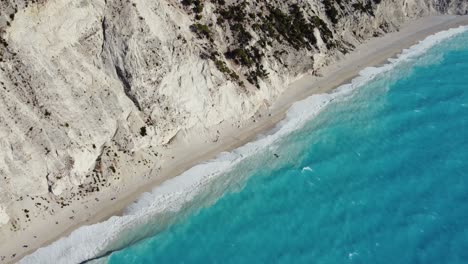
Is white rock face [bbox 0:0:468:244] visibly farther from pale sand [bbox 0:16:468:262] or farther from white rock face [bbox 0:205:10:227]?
pale sand [bbox 0:16:468:262]

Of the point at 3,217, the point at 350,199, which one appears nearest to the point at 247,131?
the point at 350,199

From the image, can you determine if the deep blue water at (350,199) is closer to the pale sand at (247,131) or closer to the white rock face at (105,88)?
the pale sand at (247,131)

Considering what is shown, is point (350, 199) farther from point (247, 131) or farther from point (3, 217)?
point (3, 217)

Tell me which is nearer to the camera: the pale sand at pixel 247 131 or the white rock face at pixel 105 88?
the pale sand at pixel 247 131

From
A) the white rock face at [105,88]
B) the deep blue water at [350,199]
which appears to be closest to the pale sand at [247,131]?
the white rock face at [105,88]

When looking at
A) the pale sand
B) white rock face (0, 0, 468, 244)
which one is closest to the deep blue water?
the pale sand
